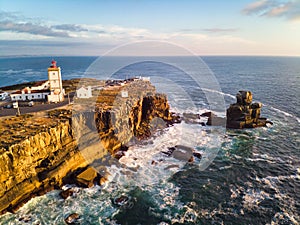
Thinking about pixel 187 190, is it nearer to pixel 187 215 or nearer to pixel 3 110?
pixel 187 215

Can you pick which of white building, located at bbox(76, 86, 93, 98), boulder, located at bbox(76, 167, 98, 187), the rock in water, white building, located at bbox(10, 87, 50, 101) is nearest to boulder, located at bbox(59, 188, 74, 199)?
boulder, located at bbox(76, 167, 98, 187)

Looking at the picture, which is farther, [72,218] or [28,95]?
[28,95]

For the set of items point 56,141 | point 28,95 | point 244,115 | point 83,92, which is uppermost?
point 83,92

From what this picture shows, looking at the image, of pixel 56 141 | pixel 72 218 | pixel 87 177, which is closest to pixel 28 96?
pixel 56 141

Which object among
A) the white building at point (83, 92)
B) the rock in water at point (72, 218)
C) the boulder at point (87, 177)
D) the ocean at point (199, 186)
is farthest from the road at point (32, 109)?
the rock in water at point (72, 218)

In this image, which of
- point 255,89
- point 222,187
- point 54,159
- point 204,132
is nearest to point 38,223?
point 54,159

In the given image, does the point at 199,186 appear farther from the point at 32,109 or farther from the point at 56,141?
the point at 32,109
